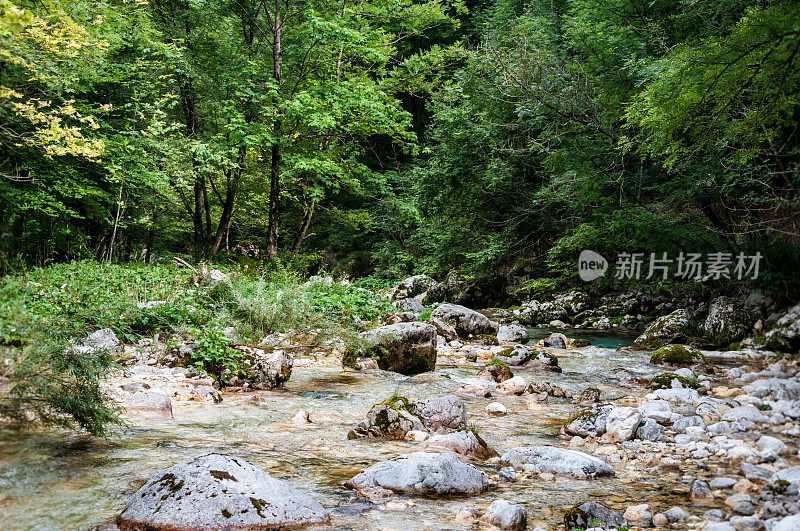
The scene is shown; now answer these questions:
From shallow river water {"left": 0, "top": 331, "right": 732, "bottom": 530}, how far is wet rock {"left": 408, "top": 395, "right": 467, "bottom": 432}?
11.5 inches

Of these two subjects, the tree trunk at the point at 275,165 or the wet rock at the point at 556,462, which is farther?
the tree trunk at the point at 275,165

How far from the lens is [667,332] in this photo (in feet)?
35.9

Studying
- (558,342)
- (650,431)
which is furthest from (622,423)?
(558,342)

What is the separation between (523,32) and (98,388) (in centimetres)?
1619

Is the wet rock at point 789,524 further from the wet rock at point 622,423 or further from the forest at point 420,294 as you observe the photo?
the wet rock at point 622,423

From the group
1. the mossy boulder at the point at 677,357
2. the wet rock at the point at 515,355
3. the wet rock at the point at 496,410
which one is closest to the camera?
the wet rock at the point at 496,410

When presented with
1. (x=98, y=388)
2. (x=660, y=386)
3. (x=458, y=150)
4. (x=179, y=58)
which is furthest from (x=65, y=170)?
(x=660, y=386)

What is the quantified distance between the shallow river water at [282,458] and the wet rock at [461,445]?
19 cm

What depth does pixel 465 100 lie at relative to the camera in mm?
18875

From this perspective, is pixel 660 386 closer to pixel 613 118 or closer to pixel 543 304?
pixel 613 118

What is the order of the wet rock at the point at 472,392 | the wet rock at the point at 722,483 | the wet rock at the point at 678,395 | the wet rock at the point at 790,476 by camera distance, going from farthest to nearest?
1. the wet rock at the point at 472,392
2. the wet rock at the point at 678,395
3. the wet rock at the point at 722,483
4. the wet rock at the point at 790,476

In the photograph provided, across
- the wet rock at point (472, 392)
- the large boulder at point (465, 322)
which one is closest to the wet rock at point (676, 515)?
the wet rock at point (472, 392)

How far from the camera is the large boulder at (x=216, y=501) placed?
8.04 feet

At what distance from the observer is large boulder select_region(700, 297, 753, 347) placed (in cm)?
1009
